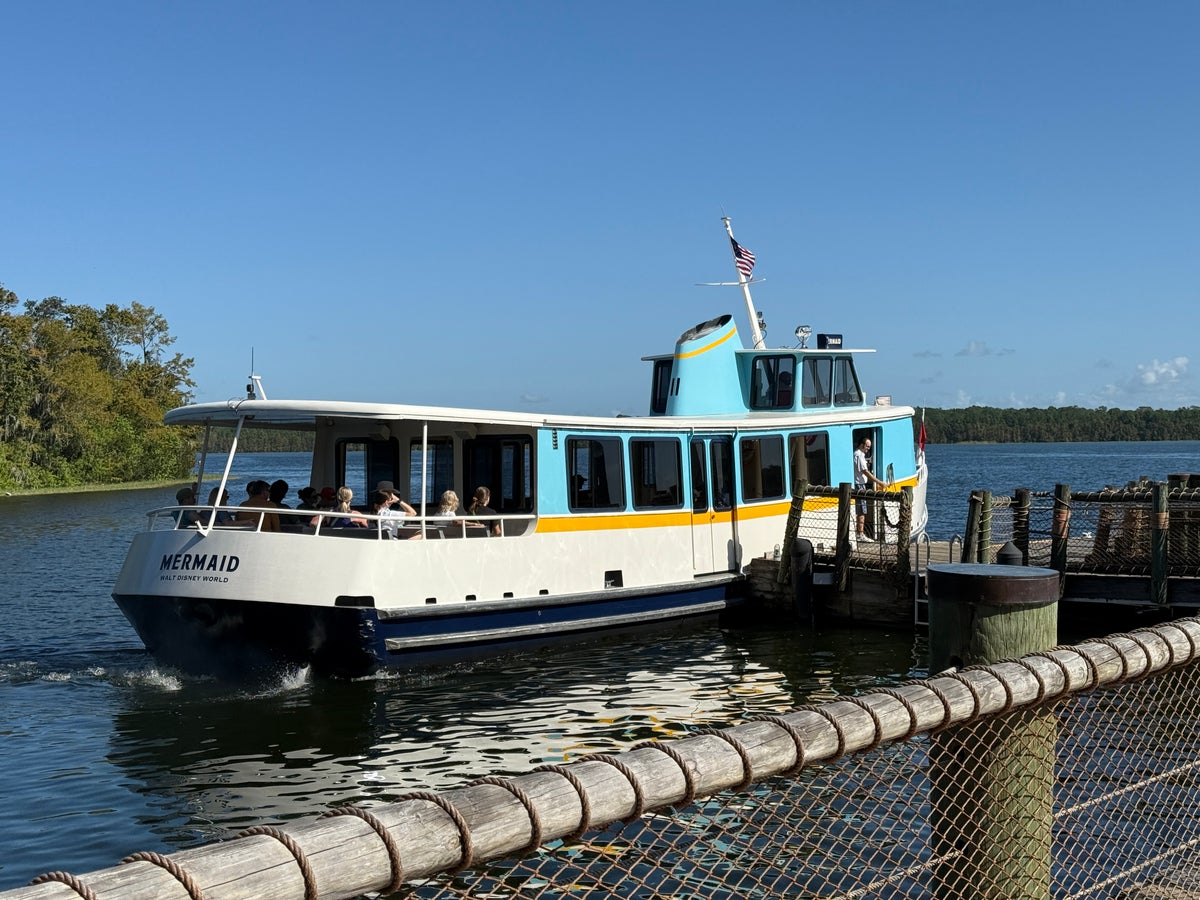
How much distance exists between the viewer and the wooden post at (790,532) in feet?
57.5

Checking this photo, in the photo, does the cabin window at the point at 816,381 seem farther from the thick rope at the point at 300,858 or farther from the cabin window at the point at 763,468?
the thick rope at the point at 300,858

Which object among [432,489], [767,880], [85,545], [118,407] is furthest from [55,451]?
[767,880]

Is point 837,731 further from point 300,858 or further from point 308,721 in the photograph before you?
point 308,721

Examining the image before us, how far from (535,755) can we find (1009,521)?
863 centimetres

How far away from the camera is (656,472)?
1680 cm

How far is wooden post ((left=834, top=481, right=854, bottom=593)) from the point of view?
17.0m

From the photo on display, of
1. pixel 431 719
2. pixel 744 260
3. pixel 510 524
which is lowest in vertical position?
pixel 431 719

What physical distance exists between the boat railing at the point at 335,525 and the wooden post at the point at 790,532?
4.53 metres

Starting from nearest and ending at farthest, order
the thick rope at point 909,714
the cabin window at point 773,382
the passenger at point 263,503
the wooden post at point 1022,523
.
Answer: the thick rope at point 909,714, the passenger at point 263,503, the wooden post at point 1022,523, the cabin window at point 773,382

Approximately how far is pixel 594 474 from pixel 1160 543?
7.38m

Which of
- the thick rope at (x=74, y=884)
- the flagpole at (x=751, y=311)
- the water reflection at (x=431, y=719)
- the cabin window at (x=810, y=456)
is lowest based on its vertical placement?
the water reflection at (x=431, y=719)

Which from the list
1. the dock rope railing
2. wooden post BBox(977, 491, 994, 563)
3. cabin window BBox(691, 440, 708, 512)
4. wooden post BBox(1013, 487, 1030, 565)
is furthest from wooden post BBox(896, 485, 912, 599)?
the dock rope railing

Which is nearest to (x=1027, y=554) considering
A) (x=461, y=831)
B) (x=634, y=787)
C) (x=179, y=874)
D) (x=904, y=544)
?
(x=904, y=544)

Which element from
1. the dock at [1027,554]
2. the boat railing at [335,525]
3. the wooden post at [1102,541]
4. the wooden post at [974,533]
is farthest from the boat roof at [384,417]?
the wooden post at [1102,541]
